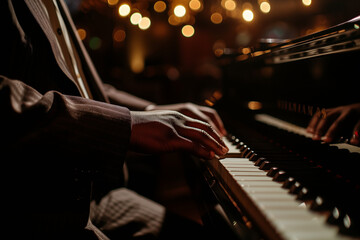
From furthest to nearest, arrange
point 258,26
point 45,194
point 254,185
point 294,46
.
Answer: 1. point 258,26
2. point 294,46
3. point 45,194
4. point 254,185

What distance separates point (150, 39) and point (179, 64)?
163cm

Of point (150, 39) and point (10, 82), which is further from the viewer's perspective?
point (150, 39)

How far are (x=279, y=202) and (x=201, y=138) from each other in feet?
1.16

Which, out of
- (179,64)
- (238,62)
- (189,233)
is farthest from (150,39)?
(189,233)

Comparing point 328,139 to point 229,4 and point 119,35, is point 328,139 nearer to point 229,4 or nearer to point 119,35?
point 229,4

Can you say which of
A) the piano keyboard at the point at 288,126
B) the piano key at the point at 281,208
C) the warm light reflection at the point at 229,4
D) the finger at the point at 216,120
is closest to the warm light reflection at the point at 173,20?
the warm light reflection at the point at 229,4

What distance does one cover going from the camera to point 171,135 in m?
0.88

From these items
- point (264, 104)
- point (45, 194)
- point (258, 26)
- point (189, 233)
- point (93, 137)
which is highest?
point (258, 26)

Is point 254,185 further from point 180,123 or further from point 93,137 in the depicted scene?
point 93,137

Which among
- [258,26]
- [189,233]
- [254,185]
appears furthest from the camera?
[258,26]

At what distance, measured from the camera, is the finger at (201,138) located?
2.97 feet

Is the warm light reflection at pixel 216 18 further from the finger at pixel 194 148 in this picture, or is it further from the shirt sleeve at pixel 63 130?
the shirt sleeve at pixel 63 130

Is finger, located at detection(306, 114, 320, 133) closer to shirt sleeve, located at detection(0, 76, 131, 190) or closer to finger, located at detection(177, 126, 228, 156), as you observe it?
finger, located at detection(177, 126, 228, 156)

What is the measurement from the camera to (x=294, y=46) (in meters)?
1.12
